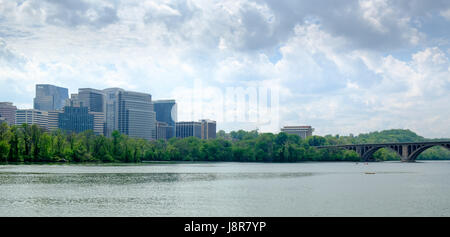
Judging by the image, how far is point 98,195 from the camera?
50.0 meters

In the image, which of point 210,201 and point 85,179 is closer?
point 210,201

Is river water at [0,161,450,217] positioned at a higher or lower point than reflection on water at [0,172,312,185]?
lower

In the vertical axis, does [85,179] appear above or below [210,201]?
above

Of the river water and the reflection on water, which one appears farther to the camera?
the reflection on water

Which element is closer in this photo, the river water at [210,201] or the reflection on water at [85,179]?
the river water at [210,201]

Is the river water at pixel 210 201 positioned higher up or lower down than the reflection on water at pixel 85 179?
lower down
